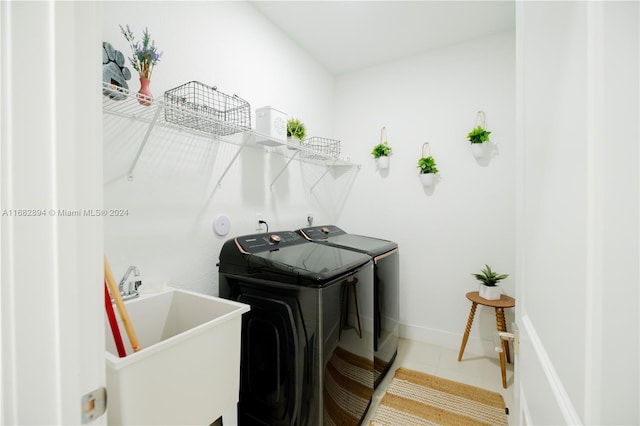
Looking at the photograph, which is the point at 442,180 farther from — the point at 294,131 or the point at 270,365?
the point at 270,365

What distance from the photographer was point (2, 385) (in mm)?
438

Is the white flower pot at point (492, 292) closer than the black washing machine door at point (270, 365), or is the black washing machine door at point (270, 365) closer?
the black washing machine door at point (270, 365)

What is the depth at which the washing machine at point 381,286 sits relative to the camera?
2.00 meters

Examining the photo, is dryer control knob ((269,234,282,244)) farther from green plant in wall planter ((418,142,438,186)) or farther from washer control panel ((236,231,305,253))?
green plant in wall planter ((418,142,438,186))

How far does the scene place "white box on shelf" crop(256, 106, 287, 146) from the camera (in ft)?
5.63

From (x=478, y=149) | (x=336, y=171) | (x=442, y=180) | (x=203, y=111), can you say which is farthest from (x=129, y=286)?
(x=478, y=149)

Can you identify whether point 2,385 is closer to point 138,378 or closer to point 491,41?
point 138,378

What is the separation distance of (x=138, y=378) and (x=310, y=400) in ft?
2.72

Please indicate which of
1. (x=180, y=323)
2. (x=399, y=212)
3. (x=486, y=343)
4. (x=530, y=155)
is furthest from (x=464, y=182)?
(x=180, y=323)

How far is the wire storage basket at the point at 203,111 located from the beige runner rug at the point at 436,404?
6.44 ft

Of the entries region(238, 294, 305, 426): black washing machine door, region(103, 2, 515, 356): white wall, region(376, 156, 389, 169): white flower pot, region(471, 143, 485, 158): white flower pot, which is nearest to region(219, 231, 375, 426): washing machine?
region(238, 294, 305, 426): black washing machine door

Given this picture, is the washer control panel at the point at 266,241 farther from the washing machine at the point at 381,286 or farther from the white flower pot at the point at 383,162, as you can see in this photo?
the white flower pot at the point at 383,162

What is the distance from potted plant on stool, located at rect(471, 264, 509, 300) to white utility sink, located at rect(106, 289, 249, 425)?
1962 mm

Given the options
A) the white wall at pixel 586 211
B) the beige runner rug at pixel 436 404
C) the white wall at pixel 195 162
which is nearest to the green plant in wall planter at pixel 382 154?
the white wall at pixel 195 162
